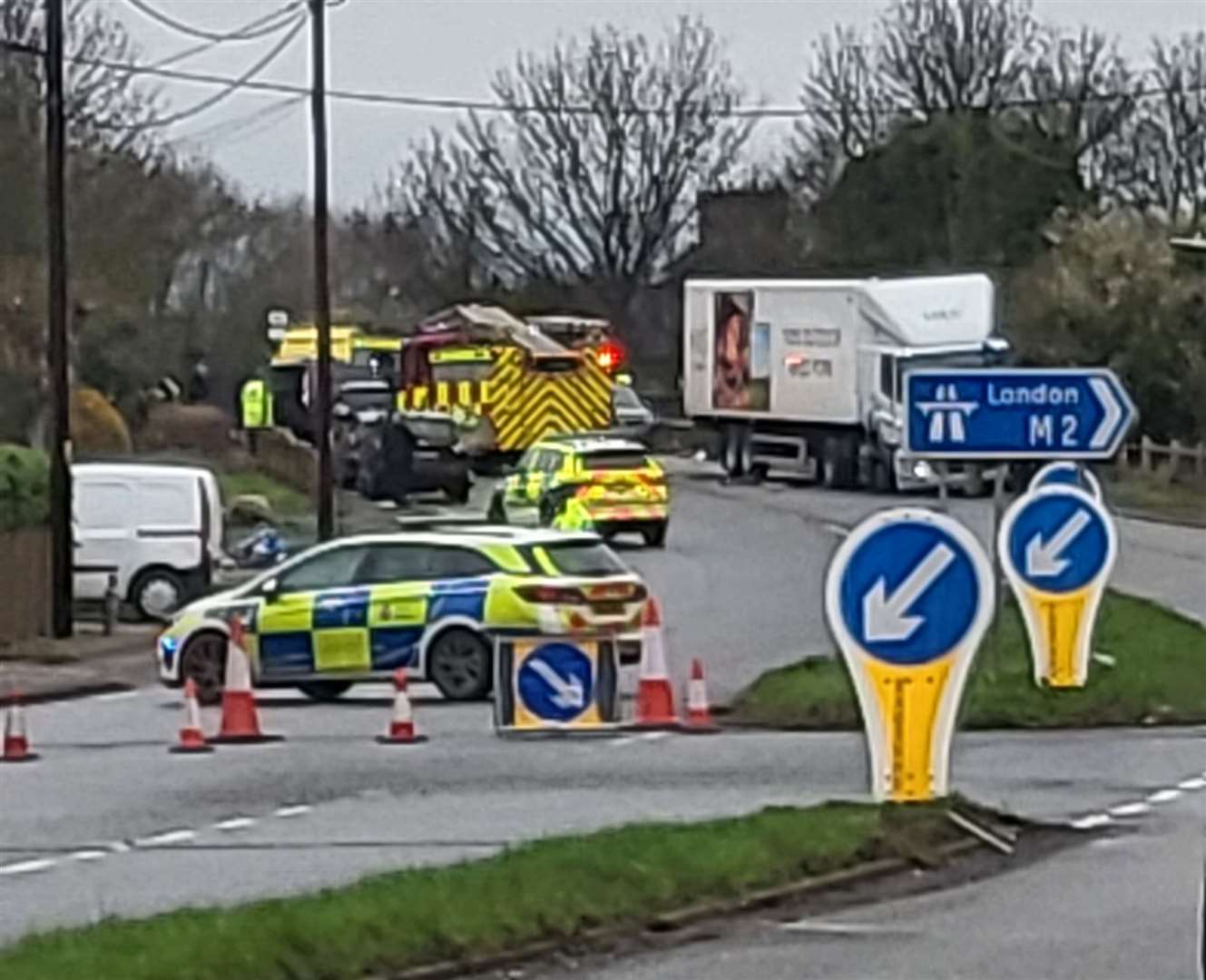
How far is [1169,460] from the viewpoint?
61406 mm

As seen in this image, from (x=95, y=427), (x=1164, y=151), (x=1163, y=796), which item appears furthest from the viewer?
(x=1164, y=151)

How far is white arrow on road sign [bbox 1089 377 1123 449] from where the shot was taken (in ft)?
66.1

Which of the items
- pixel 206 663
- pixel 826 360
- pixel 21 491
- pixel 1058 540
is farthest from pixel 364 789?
pixel 826 360

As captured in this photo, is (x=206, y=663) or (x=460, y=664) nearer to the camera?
(x=460, y=664)

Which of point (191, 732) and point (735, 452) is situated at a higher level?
point (191, 732)

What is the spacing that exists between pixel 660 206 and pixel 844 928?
275 ft

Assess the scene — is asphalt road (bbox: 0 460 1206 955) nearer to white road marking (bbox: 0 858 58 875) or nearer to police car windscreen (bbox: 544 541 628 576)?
white road marking (bbox: 0 858 58 875)

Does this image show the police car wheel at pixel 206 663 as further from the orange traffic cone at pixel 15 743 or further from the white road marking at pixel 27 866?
the white road marking at pixel 27 866

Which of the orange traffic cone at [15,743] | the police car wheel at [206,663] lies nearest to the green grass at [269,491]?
the police car wheel at [206,663]

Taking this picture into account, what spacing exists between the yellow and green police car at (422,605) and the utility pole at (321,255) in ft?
47.1

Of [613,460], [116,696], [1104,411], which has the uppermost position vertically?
[1104,411]

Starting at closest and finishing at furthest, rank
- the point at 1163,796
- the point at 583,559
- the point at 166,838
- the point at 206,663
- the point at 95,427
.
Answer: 1. the point at 166,838
2. the point at 1163,796
3. the point at 583,559
4. the point at 206,663
5. the point at 95,427

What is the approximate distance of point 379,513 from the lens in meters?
54.9

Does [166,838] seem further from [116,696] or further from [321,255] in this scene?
[321,255]
